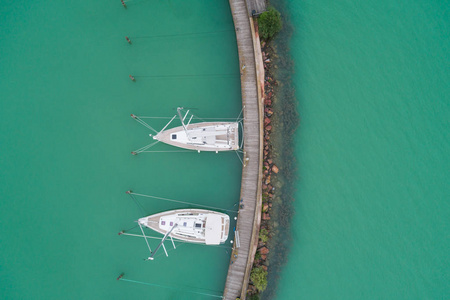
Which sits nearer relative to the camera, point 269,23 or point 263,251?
point 269,23

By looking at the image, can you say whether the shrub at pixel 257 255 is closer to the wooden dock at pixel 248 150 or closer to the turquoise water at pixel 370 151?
the wooden dock at pixel 248 150

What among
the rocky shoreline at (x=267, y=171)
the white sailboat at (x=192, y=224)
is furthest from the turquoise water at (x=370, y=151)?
the white sailboat at (x=192, y=224)

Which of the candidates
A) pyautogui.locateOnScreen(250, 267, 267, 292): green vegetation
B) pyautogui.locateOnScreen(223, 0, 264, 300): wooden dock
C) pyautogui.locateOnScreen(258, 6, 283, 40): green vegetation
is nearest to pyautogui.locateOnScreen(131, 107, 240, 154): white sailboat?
pyautogui.locateOnScreen(223, 0, 264, 300): wooden dock

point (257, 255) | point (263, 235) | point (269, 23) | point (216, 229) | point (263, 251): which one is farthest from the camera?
point (263, 251)

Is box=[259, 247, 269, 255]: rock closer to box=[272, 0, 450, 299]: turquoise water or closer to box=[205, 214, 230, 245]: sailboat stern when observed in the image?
box=[272, 0, 450, 299]: turquoise water

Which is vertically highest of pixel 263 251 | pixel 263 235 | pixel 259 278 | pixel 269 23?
pixel 269 23

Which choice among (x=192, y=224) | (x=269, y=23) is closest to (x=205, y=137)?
(x=192, y=224)

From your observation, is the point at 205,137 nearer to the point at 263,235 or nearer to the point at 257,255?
the point at 263,235

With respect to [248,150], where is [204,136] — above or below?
above
